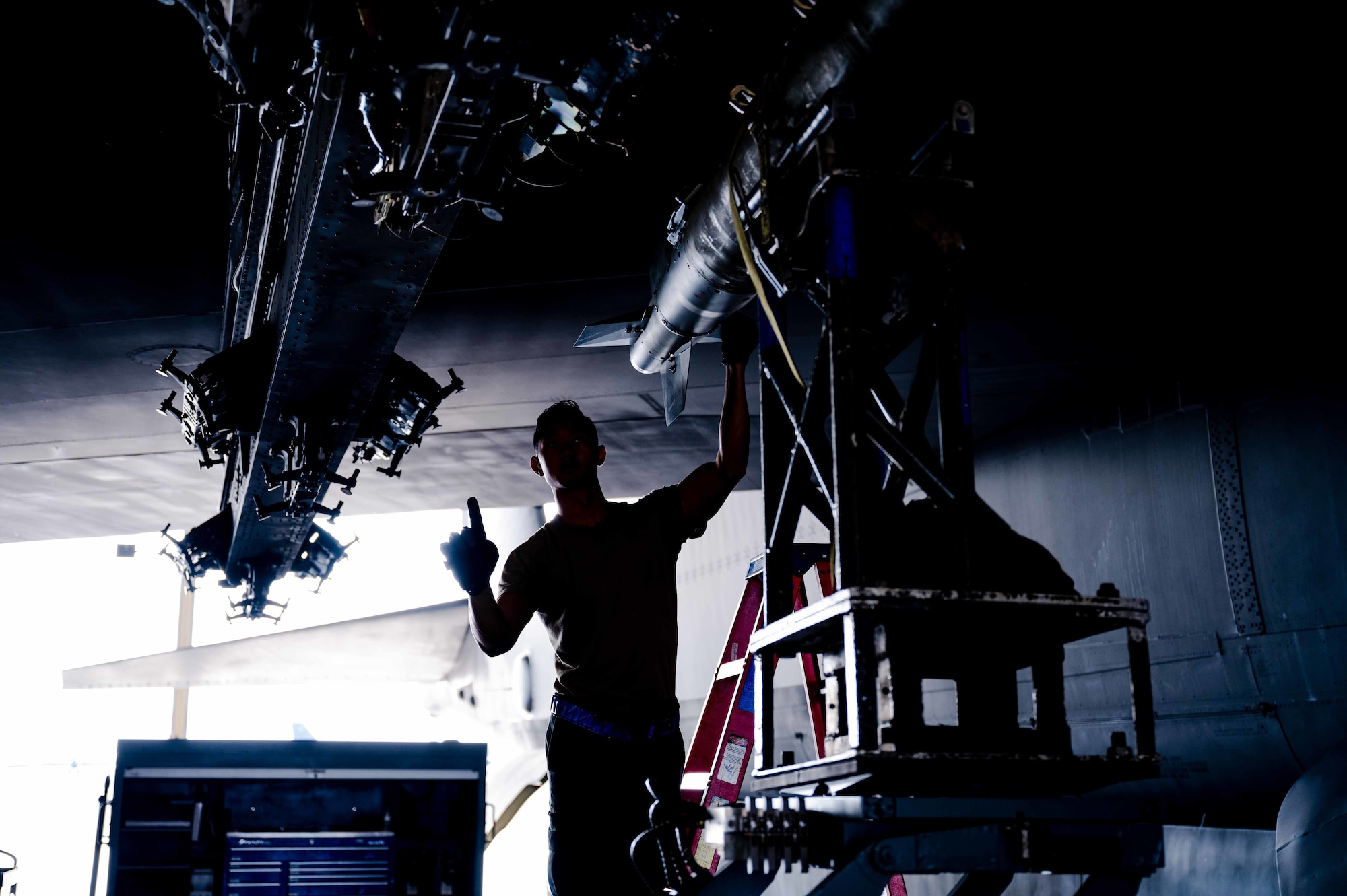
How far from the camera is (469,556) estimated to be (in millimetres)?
2957

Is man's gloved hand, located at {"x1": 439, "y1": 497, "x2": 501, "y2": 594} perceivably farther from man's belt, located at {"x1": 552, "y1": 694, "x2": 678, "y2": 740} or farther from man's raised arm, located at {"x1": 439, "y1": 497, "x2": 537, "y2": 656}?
man's belt, located at {"x1": 552, "y1": 694, "x2": 678, "y2": 740}

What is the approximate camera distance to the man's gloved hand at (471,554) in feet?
9.68

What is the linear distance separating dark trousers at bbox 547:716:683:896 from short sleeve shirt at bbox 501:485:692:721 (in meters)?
0.10

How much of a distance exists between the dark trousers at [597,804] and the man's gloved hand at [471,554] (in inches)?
24.9

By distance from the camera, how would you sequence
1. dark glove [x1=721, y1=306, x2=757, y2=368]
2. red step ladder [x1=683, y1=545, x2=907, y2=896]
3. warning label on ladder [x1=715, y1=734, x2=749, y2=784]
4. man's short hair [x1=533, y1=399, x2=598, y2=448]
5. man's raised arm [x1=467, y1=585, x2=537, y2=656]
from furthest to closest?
warning label on ladder [x1=715, y1=734, x2=749, y2=784] < red step ladder [x1=683, y1=545, x2=907, y2=896] < man's short hair [x1=533, y1=399, x2=598, y2=448] < dark glove [x1=721, y1=306, x2=757, y2=368] < man's raised arm [x1=467, y1=585, x2=537, y2=656]

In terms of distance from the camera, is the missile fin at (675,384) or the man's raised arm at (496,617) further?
the missile fin at (675,384)

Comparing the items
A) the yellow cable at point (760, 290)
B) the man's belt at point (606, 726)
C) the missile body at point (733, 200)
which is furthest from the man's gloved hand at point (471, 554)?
the missile body at point (733, 200)

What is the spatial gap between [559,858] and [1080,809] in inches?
71.3

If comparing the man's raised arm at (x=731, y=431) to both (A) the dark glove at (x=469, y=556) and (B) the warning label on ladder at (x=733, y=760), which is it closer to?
(A) the dark glove at (x=469, y=556)

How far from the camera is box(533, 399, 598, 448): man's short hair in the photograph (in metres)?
3.62

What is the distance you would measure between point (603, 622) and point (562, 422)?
666mm

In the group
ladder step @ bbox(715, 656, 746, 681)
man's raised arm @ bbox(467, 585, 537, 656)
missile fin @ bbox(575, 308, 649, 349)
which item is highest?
missile fin @ bbox(575, 308, 649, 349)

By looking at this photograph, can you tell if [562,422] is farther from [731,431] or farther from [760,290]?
[760,290]

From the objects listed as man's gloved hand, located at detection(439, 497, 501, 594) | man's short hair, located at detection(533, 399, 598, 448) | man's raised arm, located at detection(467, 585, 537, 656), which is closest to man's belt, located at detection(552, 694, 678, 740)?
man's raised arm, located at detection(467, 585, 537, 656)
